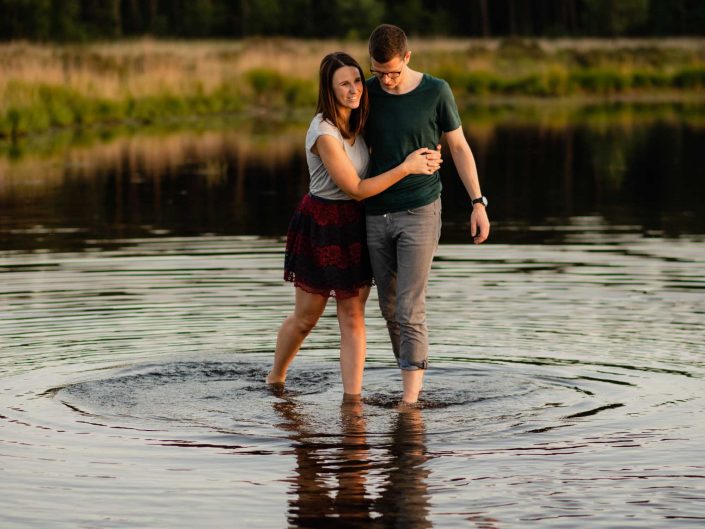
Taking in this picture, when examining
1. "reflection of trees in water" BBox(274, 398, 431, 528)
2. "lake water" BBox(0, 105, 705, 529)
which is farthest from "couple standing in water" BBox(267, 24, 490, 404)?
"reflection of trees in water" BBox(274, 398, 431, 528)

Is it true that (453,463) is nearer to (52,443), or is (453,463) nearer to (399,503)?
(399,503)

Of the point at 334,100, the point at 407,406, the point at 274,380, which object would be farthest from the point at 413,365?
the point at 334,100

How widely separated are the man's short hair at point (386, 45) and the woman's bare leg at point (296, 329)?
1.37 meters

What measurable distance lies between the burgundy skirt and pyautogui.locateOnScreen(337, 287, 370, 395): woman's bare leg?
0.09 metres

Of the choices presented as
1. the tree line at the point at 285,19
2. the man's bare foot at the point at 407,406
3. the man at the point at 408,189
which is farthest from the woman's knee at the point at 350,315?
the tree line at the point at 285,19

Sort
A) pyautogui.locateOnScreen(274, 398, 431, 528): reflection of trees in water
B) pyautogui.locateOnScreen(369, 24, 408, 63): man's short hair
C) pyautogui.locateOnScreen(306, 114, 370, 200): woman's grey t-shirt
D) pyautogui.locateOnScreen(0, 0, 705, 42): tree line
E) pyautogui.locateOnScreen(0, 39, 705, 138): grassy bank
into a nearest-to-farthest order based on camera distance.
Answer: pyautogui.locateOnScreen(274, 398, 431, 528): reflection of trees in water, pyautogui.locateOnScreen(369, 24, 408, 63): man's short hair, pyautogui.locateOnScreen(306, 114, 370, 200): woman's grey t-shirt, pyautogui.locateOnScreen(0, 39, 705, 138): grassy bank, pyautogui.locateOnScreen(0, 0, 705, 42): tree line

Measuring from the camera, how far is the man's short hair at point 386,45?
7633mm

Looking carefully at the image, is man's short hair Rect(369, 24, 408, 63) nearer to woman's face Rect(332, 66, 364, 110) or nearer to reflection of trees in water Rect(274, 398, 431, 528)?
woman's face Rect(332, 66, 364, 110)

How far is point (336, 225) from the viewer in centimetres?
807

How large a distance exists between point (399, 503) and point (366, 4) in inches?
2802

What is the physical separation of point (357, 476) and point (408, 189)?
5.97 ft

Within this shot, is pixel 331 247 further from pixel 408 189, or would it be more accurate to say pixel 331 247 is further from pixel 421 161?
pixel 421 161

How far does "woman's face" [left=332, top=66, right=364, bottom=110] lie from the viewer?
7.73 meters

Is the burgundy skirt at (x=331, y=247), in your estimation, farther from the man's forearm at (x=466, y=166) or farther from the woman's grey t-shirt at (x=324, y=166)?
the man's forearm at (x=466, y=166)
